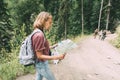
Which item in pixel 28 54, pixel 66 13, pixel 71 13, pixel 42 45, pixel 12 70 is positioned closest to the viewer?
pixel 42 45

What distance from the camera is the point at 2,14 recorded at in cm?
3306

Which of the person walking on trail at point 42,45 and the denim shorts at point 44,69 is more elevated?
the person walking on trail at point 42,45

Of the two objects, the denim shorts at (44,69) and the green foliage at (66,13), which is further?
the green foliage at (66,13)

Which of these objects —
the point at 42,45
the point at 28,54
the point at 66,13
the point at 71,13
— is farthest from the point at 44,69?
the point at 71,13

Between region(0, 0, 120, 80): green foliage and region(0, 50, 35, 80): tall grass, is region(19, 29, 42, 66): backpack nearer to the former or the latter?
region(0, 50, 35, 80): tall grass

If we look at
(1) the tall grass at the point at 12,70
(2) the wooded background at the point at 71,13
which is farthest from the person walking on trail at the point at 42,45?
(2) the wooded background at the point at 71,13

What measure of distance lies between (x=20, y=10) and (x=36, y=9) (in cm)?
284

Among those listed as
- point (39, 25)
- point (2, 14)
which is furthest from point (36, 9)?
point (39, 25)

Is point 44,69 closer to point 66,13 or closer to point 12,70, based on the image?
point 12,70

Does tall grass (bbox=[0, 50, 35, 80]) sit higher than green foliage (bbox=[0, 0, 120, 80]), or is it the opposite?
tall grass (bbox=[0, 50, 35, 80])

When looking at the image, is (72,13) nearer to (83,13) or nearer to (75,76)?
(83,13)

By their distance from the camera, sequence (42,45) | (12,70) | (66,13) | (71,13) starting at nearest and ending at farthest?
(42,45) → (12,70) → (66,13) → (71,13)

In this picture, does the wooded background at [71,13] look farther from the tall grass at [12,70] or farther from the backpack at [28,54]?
the backpack at [28,54]

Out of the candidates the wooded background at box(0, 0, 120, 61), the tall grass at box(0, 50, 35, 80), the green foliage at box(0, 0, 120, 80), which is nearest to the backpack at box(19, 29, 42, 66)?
the tall grass at box(0, 50, 35, 80)
